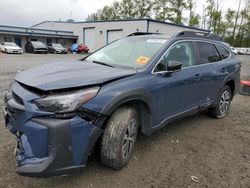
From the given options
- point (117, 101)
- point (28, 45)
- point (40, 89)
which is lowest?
point (28, 45)

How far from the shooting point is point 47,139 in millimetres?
2164

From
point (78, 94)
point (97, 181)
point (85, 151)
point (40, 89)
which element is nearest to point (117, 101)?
point (78, 94)

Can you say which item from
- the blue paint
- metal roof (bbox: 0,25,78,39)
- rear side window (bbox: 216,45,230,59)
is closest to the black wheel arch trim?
the blue paint

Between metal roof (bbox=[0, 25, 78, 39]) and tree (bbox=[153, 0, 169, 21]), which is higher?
tree (bbox=[153, 0, 169, 21])

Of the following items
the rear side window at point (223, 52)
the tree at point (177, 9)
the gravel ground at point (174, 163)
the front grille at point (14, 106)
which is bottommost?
the gravel ground at point (174, 163)

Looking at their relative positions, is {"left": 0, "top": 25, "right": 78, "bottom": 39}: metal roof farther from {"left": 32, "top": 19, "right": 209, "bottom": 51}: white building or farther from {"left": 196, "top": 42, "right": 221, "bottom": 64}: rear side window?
{"left": 196, "top": 42, "right": 221, "bottom": 64}: rear side window

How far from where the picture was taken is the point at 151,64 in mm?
3156

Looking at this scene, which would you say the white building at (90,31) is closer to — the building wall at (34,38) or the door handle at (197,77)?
the building wall at (34,38)

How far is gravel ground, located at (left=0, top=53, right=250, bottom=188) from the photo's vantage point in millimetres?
2738

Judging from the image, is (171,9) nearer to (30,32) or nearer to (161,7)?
(161,7)

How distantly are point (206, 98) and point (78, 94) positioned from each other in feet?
9.54

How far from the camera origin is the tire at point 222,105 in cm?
497

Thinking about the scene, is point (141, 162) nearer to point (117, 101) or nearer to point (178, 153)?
point (178, 153)

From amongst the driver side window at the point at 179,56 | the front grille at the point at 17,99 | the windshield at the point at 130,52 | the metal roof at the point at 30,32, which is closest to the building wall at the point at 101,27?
Answer: the metal roof at the point at 30,32
